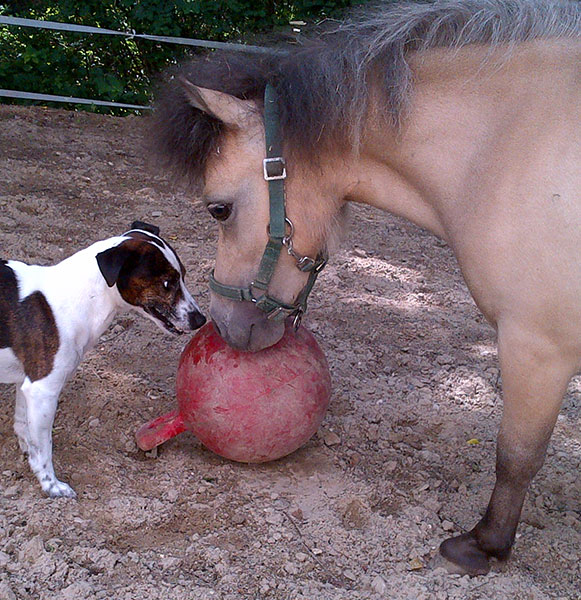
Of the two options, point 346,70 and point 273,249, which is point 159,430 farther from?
point 346,70

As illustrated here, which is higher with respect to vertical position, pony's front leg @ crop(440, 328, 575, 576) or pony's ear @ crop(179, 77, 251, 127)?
pony's ear @ crop(179, 77, 251, 127)

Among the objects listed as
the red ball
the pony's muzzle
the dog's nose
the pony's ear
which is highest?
the pony's ear

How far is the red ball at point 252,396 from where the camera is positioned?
9.57ft

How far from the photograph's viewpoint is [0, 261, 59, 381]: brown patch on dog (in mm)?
2982

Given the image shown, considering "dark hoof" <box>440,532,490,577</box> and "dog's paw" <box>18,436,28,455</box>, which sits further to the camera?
"dog's paw" <box>18,436,28,455</box>

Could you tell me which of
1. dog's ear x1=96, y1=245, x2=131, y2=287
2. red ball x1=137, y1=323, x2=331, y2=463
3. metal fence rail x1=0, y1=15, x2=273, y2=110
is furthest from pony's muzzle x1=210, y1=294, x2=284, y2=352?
metal fence rail x1=0, y1=15, x2=273, y2=110

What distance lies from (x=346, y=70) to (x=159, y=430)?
65.6 inches

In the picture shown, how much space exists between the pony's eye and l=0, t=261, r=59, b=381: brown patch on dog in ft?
2.91

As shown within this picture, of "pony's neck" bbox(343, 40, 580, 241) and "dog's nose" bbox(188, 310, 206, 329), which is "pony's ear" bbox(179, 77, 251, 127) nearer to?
"pony's neck" bbox(343, 40, 580, 241)

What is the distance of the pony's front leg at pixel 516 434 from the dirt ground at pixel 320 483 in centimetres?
10

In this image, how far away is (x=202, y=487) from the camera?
3.05m

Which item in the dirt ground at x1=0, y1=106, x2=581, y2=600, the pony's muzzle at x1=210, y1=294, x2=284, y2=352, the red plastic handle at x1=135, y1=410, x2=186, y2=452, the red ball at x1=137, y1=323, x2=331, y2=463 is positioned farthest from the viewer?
the red plastic handle at x1=135, y1=410, x2=186, y2=452

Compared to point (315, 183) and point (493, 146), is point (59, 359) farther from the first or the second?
point (493, 146)

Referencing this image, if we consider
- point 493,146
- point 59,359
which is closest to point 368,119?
point 493,146
